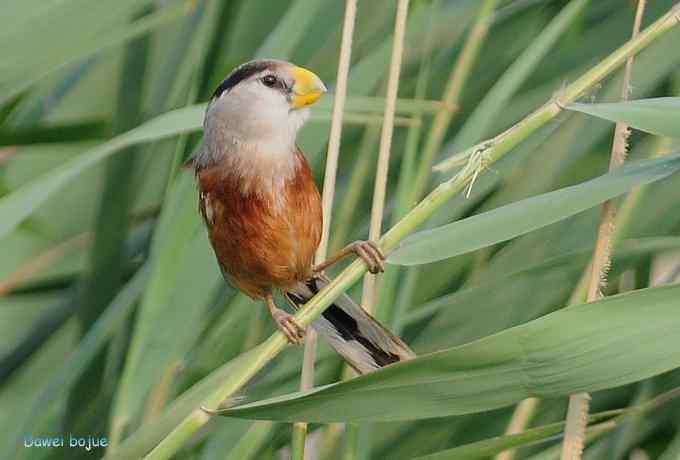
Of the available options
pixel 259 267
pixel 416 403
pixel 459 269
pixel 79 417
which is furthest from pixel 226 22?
pixel 416 403

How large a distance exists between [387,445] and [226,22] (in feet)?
2.17

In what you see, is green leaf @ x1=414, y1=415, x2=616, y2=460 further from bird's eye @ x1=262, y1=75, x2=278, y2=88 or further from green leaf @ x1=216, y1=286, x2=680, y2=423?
bird's eye @ x1=262, y1=75, x2=278, y2=88

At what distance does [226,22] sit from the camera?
5.30ft

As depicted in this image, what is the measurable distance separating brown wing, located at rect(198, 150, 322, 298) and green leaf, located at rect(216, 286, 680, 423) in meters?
0.66

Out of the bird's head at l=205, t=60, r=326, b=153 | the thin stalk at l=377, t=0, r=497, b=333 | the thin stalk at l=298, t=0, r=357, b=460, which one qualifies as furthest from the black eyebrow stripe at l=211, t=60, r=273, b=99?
the thin stalk at l=377, t=0, r=497, b=333

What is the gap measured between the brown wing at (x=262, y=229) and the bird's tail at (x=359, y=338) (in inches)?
6.1

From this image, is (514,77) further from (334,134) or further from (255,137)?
(255,137)

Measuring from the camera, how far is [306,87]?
61.2 inches

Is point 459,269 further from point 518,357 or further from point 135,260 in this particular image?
point 518,357

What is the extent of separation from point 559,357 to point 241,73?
0.75m

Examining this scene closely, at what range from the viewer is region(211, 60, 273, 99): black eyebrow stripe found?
1.52m

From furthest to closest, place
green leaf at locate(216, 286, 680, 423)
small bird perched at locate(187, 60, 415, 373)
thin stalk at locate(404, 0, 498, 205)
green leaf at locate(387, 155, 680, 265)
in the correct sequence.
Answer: small bird perched at locate(187, 60, 415, 373) → thin stalk at locate(404, 0, 498, 205) → green leaf at locate(387, 155, 680, 265) → green leaf at locate(216, 286, 680, 423)

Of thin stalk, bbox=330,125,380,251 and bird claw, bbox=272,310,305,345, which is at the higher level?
thin stalk, bbox=330,125,380,251

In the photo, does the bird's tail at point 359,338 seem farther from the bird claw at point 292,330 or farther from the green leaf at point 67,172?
the green leaf at point 67,172
